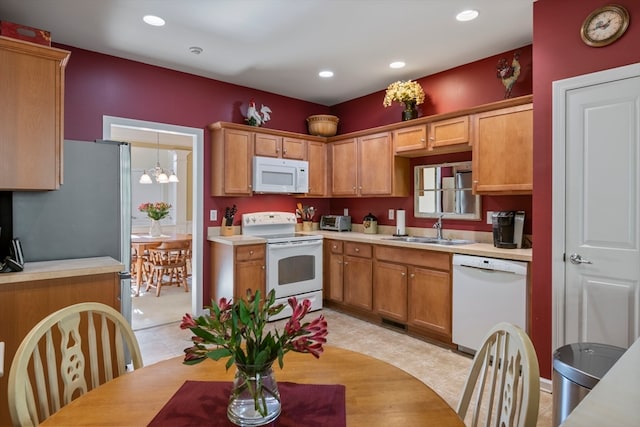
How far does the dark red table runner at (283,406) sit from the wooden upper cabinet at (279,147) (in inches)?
136

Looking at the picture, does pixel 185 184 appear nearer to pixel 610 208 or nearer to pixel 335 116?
pixel 335 116

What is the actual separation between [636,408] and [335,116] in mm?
4824

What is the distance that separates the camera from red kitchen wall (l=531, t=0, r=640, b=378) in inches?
95.3

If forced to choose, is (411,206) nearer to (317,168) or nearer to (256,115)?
(317,168)

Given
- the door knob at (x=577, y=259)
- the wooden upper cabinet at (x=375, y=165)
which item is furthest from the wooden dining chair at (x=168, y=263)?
the door knob at (x=577, y=259)

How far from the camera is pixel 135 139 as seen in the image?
6668 millimetres

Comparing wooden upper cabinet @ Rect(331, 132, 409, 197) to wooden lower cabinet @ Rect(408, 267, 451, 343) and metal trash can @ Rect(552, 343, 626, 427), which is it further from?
metal trash can @ Rect(552, 343, 626, 427)

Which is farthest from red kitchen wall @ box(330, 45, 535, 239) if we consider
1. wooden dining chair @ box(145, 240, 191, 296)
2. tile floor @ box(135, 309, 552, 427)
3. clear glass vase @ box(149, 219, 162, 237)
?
clear glass vase @ box(149, 219, 162, 237)

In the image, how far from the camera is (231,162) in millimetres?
4176

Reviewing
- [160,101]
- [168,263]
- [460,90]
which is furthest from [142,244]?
[460,90]

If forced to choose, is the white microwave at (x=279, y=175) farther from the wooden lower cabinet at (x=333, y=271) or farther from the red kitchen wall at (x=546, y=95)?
the red kitchen wall at (x=546, y=95)

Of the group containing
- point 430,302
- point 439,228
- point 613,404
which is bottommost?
point 430,302

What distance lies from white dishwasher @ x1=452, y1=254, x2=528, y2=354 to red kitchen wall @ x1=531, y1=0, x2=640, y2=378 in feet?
0.57

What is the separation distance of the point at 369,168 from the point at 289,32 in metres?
1.81
